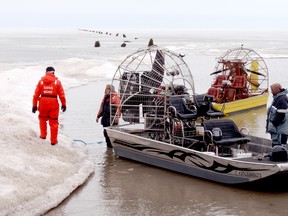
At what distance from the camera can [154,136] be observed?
34.8 ft

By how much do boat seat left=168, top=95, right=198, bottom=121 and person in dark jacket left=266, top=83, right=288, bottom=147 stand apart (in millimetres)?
1448

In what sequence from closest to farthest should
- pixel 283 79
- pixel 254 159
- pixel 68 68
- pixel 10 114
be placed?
1. pixel 254 159
2. pixel 10 114
3. pixel 283 79
4. pixel 68 68

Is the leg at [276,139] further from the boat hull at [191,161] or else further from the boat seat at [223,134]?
the boat hull at [191,161]

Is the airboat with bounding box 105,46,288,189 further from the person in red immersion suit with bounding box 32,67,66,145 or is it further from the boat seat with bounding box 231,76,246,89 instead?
the boat seat with bounding box 231,76,246,89

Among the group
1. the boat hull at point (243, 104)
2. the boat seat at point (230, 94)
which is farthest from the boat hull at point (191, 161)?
the boat seat at point (230, 94)

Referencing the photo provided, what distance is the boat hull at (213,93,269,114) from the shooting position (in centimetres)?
1652

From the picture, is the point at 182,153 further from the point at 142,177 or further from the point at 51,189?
the point at 51,189

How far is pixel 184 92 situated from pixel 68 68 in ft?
69.9

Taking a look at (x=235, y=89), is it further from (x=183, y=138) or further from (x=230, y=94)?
(x=183, y=138)

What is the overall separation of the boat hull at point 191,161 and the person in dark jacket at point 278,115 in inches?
37.3

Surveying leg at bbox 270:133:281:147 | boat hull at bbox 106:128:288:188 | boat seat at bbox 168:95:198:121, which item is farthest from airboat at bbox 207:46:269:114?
leg at bbox 270:133:281:147

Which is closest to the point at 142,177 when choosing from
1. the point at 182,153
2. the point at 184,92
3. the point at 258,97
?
the point at 182,153

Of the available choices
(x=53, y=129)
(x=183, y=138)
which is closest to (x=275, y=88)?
(x=183, y=138)

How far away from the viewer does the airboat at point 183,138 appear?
846 cm
